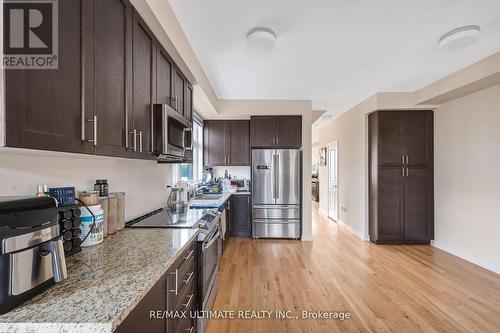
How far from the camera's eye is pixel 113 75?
1272mm

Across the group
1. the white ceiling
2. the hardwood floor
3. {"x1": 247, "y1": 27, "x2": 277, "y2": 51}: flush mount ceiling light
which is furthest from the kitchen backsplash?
{"x1": 247, "y1": 27, "x2": 277, "y2": 51}: flush mount ceiling light

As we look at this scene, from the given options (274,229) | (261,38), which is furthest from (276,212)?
(261,38)

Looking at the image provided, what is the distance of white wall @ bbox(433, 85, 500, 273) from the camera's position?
312 centimetres

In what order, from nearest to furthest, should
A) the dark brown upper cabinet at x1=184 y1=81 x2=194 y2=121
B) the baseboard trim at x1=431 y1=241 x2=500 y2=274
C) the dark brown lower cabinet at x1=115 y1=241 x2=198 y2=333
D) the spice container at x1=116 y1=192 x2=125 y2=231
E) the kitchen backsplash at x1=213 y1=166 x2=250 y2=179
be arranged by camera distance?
the dark brown lower cabinet at x1=115 y1=241 x2=198 y2=333
the spice container at x1=116 y1=192 x2=125 y2=231
the dark brown upper cabinet at x1=184 y1=81 x2=194 y2=121
the baseboard trim at x1=431 y1=241 x2=500 y2=274
the kitchen backsplash at x1=213 y1=166 x2=250 y2=179

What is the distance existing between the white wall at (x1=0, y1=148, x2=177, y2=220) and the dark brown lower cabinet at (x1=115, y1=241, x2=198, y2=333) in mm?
729

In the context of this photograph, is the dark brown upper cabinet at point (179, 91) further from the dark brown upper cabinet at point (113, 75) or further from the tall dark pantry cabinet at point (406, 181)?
the tall dark pantry cabinet at point (406, 181)

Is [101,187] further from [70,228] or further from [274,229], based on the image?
[274,229]

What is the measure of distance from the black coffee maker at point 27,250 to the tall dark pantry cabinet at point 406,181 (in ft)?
14.5

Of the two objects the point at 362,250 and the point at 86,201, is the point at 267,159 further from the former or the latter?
the point at 86,201

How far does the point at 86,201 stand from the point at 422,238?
4885 mm

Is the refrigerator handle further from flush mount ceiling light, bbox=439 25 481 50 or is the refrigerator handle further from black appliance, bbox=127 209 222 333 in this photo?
flush mount ceiling light, bbox=439 25 481 50

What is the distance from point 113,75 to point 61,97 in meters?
0.41

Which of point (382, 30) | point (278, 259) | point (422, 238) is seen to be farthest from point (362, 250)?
point (382, 30)

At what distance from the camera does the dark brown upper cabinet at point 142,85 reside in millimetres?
1507
